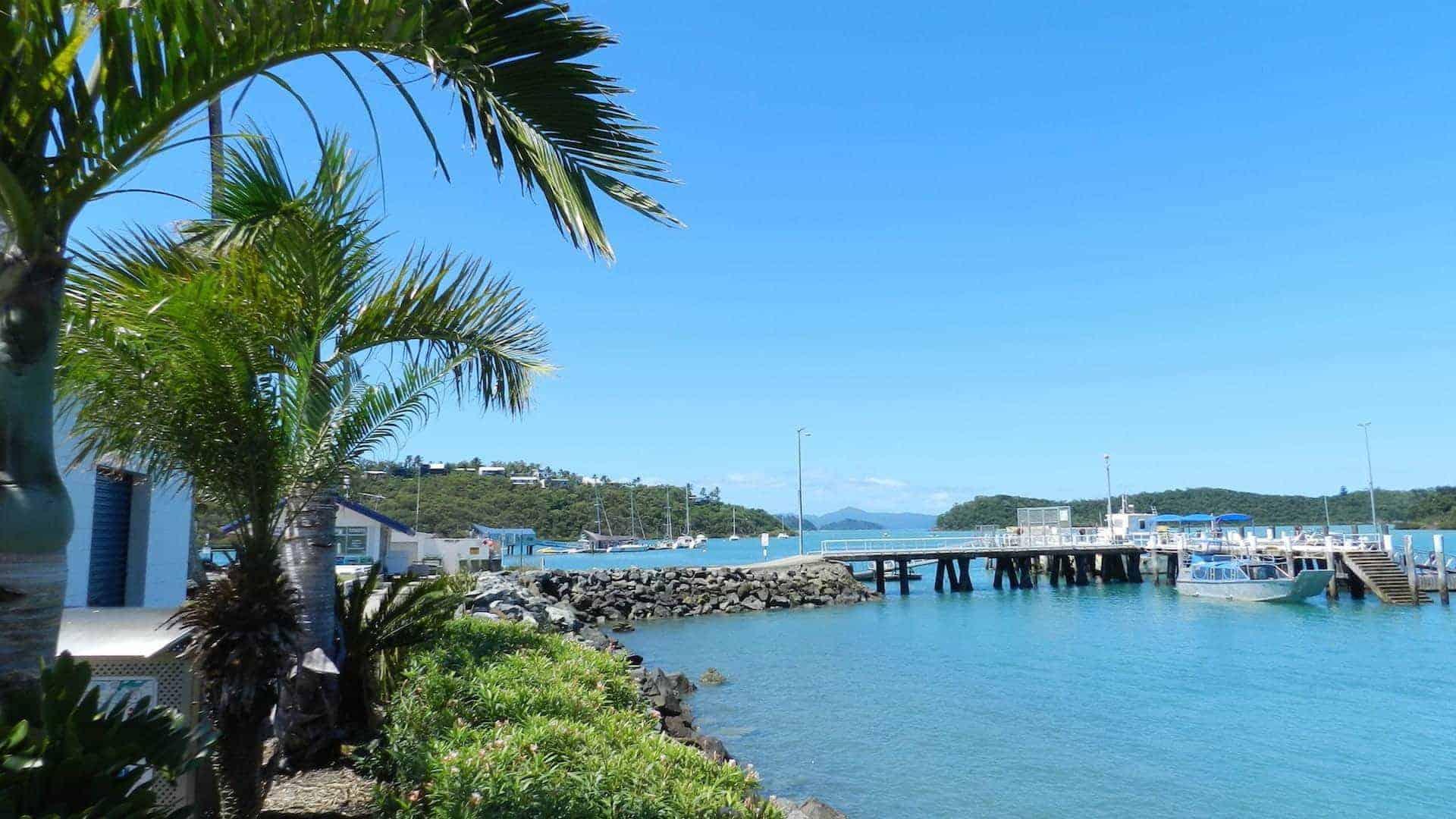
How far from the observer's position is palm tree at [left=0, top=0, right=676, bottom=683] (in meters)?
3.27

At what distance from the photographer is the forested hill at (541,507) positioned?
60497 mm

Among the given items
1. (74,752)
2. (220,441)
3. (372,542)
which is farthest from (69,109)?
(372,542)

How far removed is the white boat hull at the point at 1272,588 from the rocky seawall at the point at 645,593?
45.2 feet

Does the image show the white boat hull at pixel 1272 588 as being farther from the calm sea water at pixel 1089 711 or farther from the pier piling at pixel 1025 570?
the pier piling at pixel 1025 570

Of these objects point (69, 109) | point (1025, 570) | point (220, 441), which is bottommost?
point (1025, 570)

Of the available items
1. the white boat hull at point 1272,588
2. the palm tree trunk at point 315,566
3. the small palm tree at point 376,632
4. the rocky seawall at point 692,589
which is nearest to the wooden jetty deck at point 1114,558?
the white boat hull at point 1272,588

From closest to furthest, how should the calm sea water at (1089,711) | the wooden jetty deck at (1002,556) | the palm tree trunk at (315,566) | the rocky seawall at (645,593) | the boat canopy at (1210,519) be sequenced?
the palm tree trunk at (315,566) → the calm sea water at (1089,711) → the rocky seawall at (645,593) → the wooden jetty deck at (1002,556) → the boat canopy at (1210,519)

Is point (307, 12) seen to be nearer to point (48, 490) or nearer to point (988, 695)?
point (48, 490)

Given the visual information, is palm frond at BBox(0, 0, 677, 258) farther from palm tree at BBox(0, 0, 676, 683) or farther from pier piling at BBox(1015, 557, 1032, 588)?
pier piling at BBox(1015, 557, 1032, 588)

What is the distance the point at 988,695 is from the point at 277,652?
1545 cm

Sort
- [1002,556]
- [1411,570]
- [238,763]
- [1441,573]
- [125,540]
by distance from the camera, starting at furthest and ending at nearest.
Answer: [1002,556] < [1441,573] < [1411,570] < [125,540] < [238,763]

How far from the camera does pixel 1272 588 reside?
36.5 m

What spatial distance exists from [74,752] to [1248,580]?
135 feet

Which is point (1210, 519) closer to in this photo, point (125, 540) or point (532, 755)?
point (125, 540)
